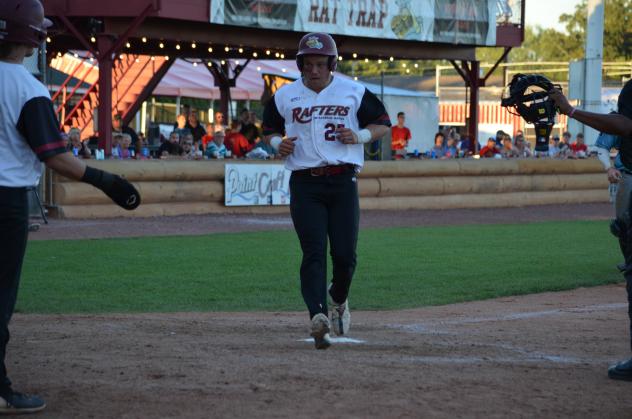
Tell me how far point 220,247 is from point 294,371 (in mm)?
9129

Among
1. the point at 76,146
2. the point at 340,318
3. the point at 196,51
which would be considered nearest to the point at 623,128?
the point at 340,318

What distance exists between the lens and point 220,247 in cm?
1504

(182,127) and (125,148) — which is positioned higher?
(182,127)

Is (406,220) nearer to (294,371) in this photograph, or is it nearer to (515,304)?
(515,304)

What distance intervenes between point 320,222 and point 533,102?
1.59 meters

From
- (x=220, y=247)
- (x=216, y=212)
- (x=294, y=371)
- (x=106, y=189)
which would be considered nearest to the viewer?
(x=106, y=189)

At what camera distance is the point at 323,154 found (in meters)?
7.14

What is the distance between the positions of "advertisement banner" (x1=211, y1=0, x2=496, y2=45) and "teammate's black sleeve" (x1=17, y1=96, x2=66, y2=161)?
1847 cm

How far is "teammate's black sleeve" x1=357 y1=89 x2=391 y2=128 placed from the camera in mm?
7332

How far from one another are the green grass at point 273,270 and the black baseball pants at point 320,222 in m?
2.67

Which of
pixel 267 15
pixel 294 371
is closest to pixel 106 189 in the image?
pixel 294 371

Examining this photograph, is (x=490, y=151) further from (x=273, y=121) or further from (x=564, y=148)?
(x=273, y=121)

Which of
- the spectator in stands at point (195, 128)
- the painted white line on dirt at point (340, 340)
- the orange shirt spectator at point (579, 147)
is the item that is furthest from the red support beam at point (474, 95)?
the painted white line on dirt at point (340, 340)

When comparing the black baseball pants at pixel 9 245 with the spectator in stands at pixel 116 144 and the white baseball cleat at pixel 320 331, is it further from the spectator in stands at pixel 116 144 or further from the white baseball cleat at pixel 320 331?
the spectator in stands at pixel 116 144
